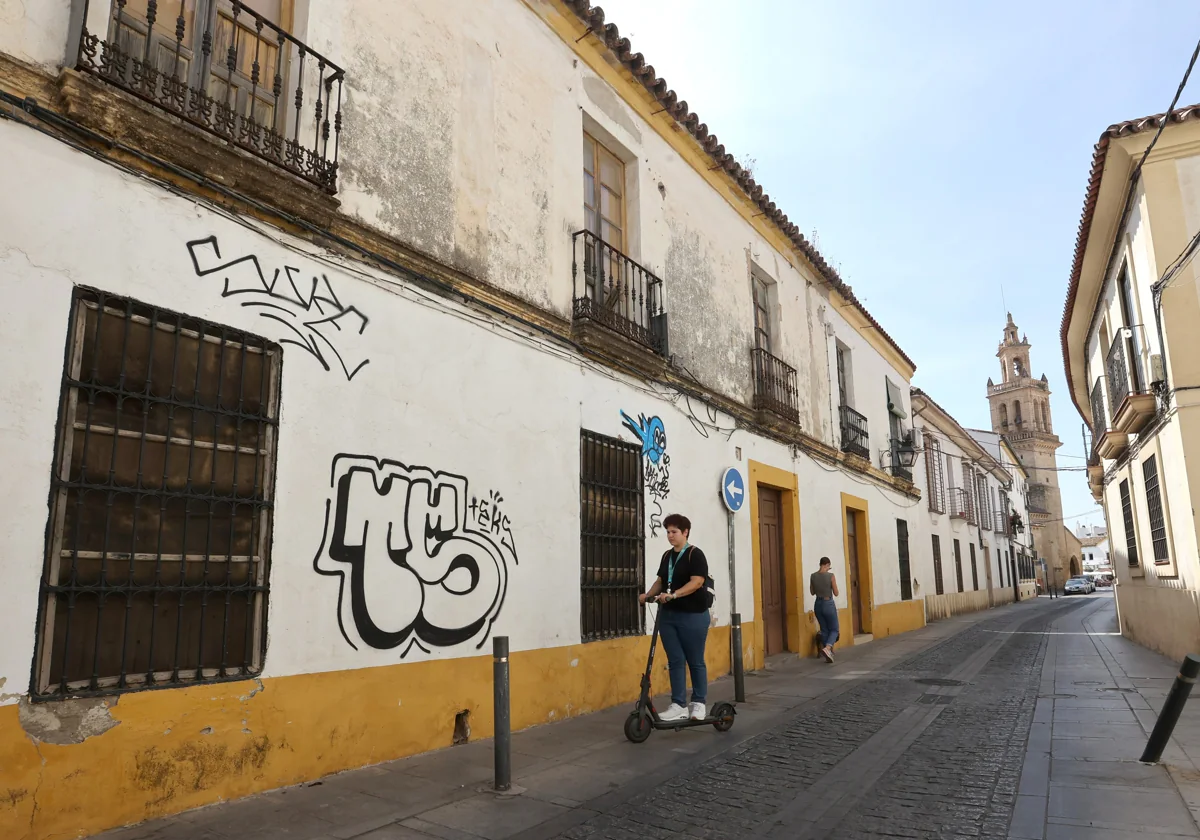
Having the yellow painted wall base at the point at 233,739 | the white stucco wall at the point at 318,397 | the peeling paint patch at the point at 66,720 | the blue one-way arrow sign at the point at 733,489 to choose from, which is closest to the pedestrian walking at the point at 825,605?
the blue one-way arrow sign at the point at 733,489

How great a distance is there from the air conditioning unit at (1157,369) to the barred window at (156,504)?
10397mm

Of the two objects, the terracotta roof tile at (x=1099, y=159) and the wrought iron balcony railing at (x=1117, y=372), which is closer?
the terracotta roof tile at (x=1099, y=159)

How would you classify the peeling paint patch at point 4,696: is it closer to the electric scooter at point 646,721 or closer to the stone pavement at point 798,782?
the stone pavement at point 798,782

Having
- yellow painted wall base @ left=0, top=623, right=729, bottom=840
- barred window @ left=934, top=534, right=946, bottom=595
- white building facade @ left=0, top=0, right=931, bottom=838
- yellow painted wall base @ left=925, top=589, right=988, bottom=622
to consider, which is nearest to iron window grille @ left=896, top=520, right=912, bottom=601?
yellow painted wall base @ left=925, top=589, right=988, bottom=622

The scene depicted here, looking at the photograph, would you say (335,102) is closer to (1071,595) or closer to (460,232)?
(460,232)

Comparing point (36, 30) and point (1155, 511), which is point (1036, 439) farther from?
point (36, 30)

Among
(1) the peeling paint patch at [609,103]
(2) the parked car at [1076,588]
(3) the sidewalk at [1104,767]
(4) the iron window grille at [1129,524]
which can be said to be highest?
(1) the peeling paint patch at [609,103]

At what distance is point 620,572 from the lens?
7555mm

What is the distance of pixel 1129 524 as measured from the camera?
1407cm

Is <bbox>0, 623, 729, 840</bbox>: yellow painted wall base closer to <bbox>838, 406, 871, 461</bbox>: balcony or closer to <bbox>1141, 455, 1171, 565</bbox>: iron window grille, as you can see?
<bbox>1141, 455, 1171, 565</bbox>: iron window grille

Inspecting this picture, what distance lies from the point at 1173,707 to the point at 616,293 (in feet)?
Result: 18.0

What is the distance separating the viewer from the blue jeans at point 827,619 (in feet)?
36.7

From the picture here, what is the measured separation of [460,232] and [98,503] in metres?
3.24

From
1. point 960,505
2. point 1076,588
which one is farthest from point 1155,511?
point 1076,588
